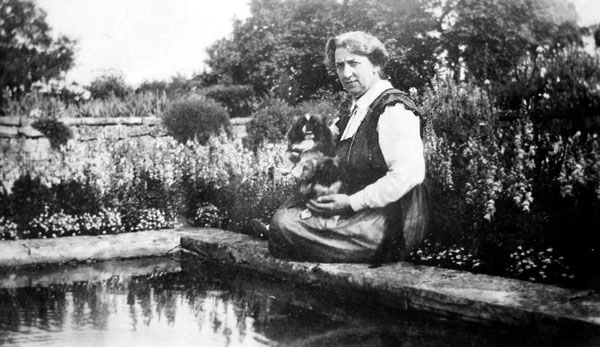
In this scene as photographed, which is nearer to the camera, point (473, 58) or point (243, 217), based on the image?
point (473, 58)

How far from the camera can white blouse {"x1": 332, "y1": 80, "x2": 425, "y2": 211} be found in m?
2.55

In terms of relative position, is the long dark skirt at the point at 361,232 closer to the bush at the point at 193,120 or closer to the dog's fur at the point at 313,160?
the dog's fur at the point at 313,160

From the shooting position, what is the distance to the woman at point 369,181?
102 inches

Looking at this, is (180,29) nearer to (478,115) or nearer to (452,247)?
(478,115)

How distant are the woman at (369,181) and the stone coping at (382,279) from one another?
0.38 feet

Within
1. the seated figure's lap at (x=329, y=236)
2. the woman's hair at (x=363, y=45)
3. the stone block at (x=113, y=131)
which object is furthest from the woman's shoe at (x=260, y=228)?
the stone block at (x=113, y=131)

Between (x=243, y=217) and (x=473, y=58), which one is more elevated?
(x=473, y=58)

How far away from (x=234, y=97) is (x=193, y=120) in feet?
3.29

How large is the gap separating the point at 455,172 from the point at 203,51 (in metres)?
2.26

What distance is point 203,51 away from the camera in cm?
430

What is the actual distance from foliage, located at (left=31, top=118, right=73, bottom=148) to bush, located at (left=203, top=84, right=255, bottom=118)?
2.36 meters

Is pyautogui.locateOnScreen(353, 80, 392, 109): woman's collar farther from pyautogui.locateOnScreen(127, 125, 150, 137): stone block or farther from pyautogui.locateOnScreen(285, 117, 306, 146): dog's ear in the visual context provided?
pyautogui.locateOnScreen(127, 125, 150, 137): stone block

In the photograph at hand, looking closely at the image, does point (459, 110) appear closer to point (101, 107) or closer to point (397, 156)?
point (397, 156)

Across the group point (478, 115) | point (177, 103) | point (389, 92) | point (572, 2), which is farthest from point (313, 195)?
point (177, 103)
